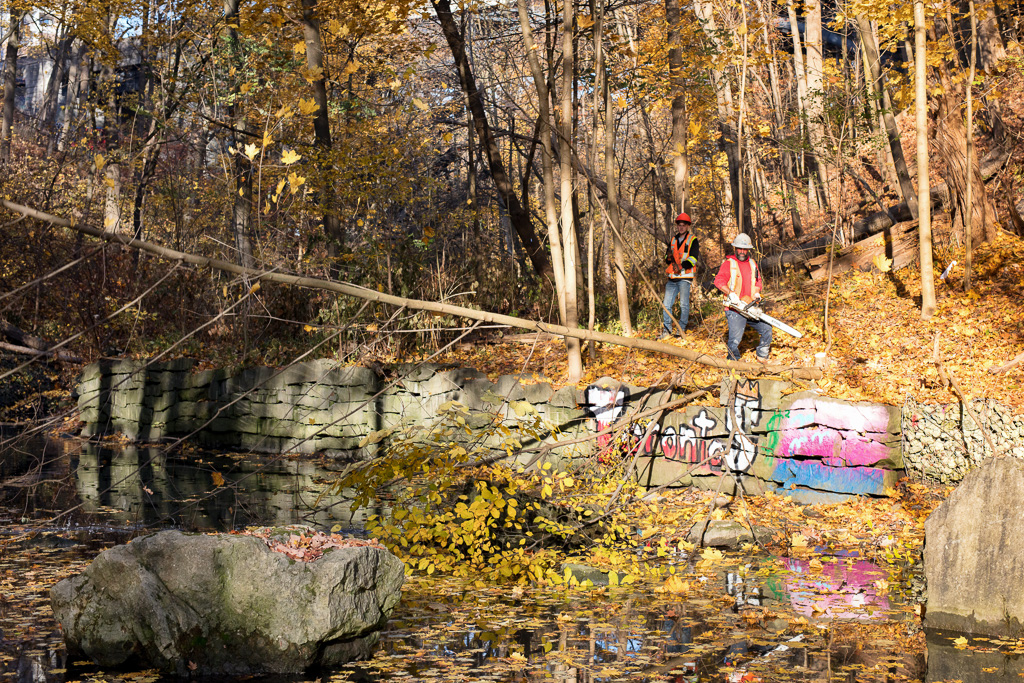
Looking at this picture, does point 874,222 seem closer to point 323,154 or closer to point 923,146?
point 923,146

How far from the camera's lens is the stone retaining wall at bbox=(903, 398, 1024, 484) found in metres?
8.55

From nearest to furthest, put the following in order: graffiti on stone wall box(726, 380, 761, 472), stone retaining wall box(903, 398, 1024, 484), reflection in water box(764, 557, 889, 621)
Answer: reflection in water box(764, 557, 889, 621), stone retaining wall box(903, 398, 1024, 484), graffiti on stone wall box(726, 380, 761, 472)

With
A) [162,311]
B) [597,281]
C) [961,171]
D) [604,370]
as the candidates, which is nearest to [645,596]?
[604,370]

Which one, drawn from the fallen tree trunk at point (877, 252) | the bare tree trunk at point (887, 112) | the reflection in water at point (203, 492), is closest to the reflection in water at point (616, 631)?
the reflection in water at point (203, 492)

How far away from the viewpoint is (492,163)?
46.3 feet

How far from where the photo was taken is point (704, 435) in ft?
33.3

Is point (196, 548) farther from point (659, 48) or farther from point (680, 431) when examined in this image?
point (659, 48)

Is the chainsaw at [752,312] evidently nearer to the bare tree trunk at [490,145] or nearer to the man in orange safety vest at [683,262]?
the man in orange safety vest at [683,262]

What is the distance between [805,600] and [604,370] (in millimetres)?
5755

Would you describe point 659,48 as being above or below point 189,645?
above

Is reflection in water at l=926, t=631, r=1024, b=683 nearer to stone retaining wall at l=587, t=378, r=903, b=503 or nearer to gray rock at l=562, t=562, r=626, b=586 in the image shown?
gray rock at l=562, t=562, r=626, b=586

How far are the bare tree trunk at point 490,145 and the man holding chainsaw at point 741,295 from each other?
153 inches

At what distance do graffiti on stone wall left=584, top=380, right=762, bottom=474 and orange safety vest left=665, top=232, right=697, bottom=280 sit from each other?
6.38ft

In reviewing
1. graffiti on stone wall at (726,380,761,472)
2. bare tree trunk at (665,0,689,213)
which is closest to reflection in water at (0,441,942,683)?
graffiti on stone wall at (726,380,761,472)
